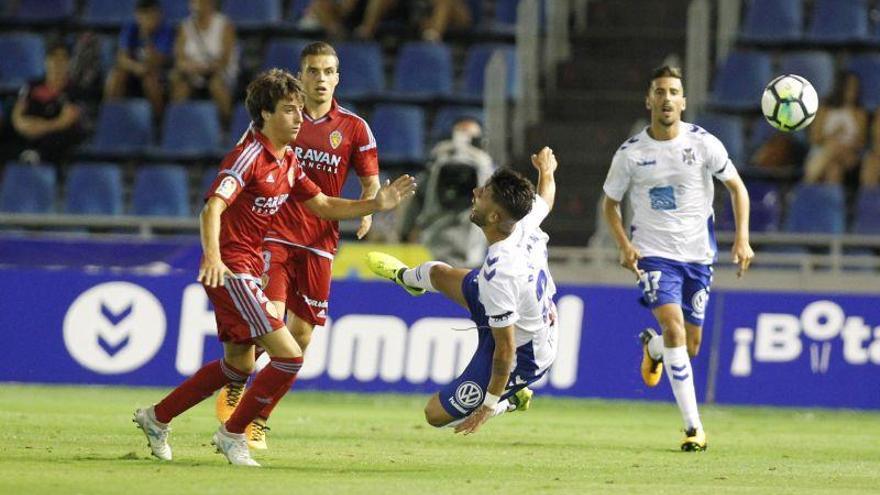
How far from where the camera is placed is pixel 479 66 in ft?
69.8

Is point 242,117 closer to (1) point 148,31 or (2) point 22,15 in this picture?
(1) point 148,31

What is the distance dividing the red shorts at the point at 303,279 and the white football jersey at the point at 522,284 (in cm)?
143

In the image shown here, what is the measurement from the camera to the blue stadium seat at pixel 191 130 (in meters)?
20.9

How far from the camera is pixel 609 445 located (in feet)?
40.4

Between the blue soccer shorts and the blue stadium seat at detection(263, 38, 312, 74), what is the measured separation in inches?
369

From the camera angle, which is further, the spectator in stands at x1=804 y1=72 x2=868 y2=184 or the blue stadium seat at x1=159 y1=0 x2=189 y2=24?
the blue stadium seat at x1=159 y1=0 x2=189 y2=24

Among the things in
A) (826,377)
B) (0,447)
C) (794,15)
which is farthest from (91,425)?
(794,15)

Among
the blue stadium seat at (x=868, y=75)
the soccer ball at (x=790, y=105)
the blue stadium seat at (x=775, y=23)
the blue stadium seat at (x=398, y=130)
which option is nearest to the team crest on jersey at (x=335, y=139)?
the soccer ball at (x=790, y=105)

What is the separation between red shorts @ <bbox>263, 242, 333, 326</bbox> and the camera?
11.2 metres

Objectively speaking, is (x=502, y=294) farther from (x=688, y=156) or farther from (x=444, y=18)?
(x=444, y=18)

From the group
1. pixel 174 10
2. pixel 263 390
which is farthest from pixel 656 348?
pixel 174 10

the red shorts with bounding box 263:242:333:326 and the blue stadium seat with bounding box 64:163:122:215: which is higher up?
the red shorts with bounding box 263:242:333:326

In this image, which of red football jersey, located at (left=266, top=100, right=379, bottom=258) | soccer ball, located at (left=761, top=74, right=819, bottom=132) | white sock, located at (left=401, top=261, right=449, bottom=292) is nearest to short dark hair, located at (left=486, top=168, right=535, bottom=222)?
white sock, located at (left=401, top=261, right=449, bottom=292)

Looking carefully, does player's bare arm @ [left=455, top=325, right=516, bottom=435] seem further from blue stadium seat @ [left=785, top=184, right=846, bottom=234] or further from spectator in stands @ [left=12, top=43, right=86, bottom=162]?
spectator in stands @ [left=12, top=43, right=86, bottom=162]
